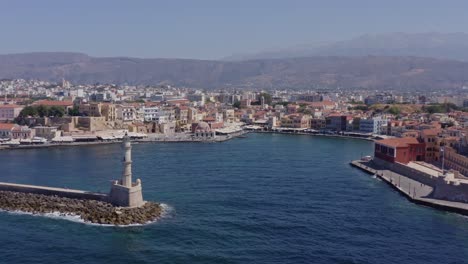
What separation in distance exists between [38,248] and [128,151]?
426cm

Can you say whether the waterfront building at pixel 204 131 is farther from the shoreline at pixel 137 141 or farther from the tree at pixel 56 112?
the tree at pixel 56 112

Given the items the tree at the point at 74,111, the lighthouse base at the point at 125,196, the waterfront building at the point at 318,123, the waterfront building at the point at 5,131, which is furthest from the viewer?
the waterfront building at the point at 318,123

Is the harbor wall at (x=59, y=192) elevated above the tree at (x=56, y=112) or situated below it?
below

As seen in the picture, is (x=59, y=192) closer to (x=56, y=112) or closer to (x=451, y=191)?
(x=451, y=191)

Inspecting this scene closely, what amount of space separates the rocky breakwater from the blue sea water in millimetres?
429

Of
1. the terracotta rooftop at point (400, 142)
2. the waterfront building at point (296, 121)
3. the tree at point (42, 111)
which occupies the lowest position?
the terracotta rooftop at point (400, 142)

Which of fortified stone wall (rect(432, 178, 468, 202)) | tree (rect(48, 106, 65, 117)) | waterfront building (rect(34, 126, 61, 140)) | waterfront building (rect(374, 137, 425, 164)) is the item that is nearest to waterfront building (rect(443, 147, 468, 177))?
waterfront building (rect(374, 137, 425, 164))

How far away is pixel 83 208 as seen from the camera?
16.3 meters

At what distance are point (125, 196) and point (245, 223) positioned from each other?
3.53 meters

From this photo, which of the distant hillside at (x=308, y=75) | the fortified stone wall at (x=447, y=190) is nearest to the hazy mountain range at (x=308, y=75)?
the distant hillside at (x=308, y=75)

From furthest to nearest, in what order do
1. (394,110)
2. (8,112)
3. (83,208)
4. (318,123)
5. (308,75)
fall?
1. (308,75)
2. (394,110)
3. (318,123)
4. (8,112)
5. (83,208)

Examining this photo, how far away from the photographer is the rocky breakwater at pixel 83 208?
15.5 metres

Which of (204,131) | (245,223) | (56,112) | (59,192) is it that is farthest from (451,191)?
(56,112)

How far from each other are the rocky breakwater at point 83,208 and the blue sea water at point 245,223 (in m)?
0.43
